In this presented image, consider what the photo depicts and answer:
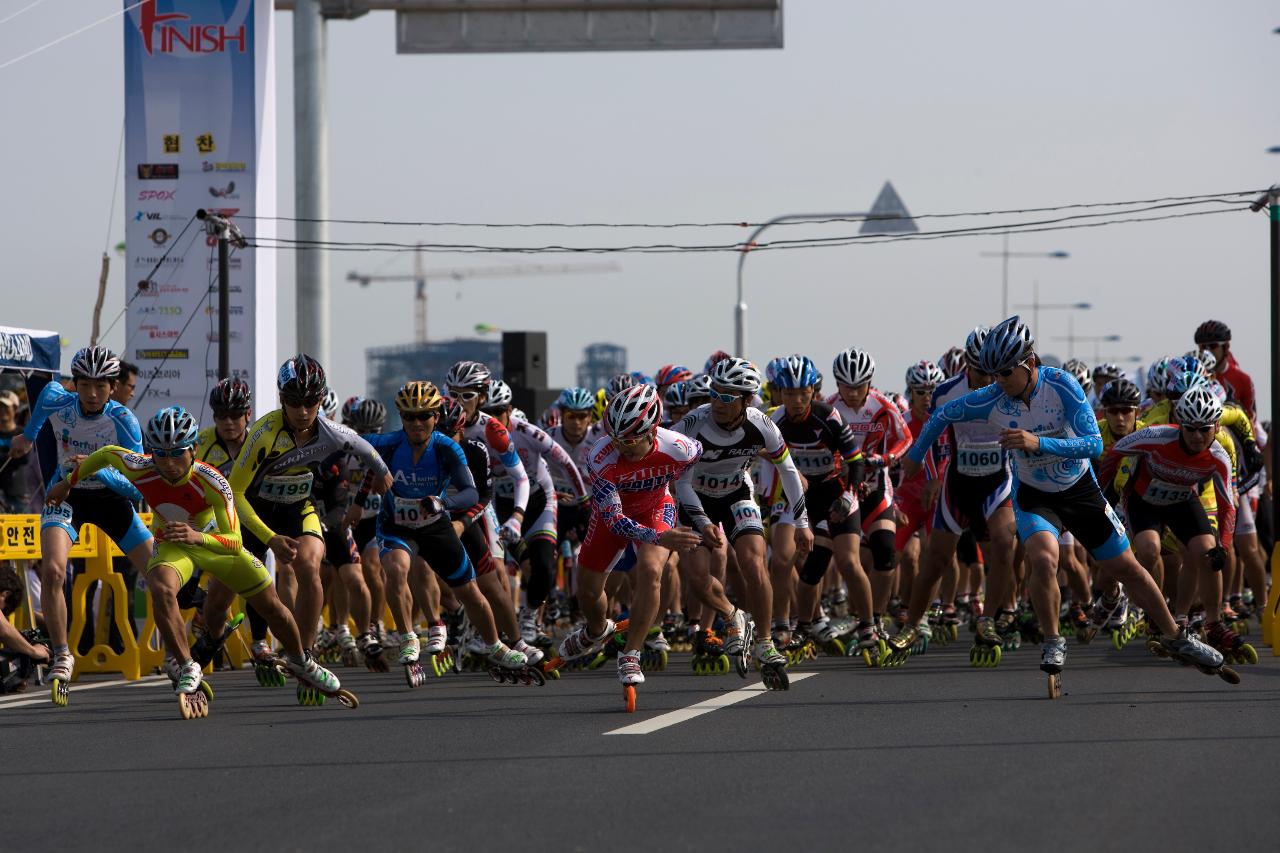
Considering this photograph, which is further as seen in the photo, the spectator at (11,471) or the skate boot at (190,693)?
the spectator at (11,471)

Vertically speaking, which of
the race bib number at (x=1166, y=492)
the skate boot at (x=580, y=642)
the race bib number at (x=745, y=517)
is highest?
the race bib number at (x=1166, y=492)

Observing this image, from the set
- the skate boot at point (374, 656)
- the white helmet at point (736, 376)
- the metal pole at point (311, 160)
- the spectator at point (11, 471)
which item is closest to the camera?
the white helmet at point (736, 376)

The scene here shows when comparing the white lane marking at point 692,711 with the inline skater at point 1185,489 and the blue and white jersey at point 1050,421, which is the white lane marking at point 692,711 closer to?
the blue and white jersey at point 1050,421

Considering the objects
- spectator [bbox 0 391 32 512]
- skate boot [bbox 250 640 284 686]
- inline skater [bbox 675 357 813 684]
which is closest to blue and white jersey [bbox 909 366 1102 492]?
inline skater [bbox 675 357 813 684]

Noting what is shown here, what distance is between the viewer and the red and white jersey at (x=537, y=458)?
16.3 m

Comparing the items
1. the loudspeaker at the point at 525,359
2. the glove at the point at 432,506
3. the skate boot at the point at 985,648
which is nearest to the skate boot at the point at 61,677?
the glove at the point at 432,506

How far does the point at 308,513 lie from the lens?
1323 centimetres

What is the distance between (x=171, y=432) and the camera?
12.0 m

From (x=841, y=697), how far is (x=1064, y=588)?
9.92 m

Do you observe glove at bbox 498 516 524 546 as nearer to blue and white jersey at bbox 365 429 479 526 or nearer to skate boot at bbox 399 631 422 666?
skate boot at bbox 399 631 422 666

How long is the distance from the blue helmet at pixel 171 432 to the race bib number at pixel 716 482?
12.4 feet

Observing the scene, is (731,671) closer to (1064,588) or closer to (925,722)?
(925,722)

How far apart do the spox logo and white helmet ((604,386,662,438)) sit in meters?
17.3

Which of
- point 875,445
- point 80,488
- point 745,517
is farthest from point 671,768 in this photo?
point 875,445
